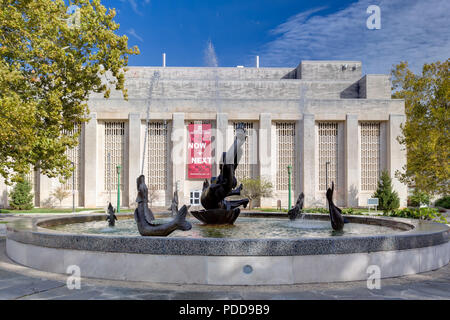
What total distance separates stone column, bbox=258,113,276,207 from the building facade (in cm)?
10

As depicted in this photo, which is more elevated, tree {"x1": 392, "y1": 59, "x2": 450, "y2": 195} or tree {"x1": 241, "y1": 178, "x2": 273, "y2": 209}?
tree {"x1": 392, "y1": 59, "x2": 450, "y2": 195}

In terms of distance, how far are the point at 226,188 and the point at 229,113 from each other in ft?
98.7

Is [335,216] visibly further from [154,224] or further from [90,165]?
[90,165]

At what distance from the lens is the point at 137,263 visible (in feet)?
20.8

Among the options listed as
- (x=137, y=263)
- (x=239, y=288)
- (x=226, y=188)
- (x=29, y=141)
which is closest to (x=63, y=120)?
(x=29, y=141)

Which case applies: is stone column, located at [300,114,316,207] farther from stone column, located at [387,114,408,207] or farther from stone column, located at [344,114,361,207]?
stone column, located at [387,114,408,207]

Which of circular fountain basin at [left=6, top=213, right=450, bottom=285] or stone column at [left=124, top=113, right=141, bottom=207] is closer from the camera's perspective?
circular fountain basin at [left=6, top=213, right=450, bottom=285]

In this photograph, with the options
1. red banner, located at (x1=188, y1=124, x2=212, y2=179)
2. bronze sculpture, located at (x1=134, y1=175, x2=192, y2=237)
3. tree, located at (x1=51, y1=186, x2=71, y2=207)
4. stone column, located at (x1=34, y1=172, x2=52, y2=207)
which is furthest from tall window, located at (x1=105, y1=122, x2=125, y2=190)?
bronze sculpture, located at (x1=134, y1=175, x2=192, y2=237)

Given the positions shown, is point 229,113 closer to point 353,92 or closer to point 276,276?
point 353,92

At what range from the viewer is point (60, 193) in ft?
125

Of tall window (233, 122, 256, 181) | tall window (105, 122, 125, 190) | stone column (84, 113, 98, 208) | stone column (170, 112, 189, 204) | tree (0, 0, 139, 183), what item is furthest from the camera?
tall window (233, 122, 256, 181)

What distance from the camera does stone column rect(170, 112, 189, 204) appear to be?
126 feet

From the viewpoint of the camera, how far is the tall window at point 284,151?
132 feet

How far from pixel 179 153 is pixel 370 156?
20256mm
